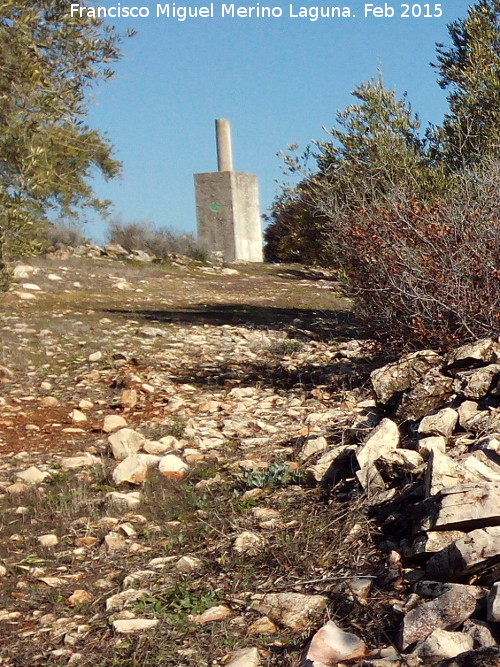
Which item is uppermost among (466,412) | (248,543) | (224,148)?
(224,148)

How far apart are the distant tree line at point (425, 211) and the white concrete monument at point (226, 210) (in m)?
14.8

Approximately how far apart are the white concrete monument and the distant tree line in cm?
1477

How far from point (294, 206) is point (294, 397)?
406cm

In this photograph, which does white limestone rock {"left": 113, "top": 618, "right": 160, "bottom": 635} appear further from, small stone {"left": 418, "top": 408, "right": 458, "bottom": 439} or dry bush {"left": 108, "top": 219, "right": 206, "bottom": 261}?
dry bush {"left": 108, "top": 219, "right": 206, "bottom": 261}

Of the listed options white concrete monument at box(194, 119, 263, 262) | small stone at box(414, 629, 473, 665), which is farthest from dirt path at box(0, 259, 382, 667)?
white concrete monument at box(194, 119, 263, 262)

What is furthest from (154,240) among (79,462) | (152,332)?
(79,462)

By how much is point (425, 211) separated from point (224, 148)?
1944 cm

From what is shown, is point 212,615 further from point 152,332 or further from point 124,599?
point 152,332

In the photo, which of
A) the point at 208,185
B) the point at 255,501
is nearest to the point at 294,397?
the point at 255,501

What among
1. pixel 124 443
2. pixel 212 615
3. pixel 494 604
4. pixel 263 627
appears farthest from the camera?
pixel 124 443

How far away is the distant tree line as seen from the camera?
601cm

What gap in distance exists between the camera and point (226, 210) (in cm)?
2519

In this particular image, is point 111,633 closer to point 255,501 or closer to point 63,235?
point 255,501

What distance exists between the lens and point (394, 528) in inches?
148
